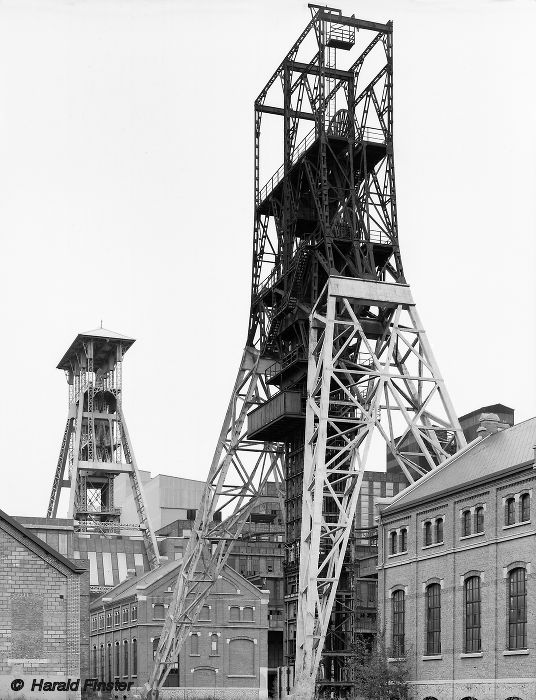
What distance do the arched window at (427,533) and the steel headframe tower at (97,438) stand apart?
54.5 metres

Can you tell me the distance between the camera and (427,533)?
148 ft

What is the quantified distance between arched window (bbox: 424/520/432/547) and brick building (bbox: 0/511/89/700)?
12828 mm

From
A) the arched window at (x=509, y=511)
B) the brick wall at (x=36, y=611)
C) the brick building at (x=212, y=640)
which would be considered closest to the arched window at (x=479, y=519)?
the arched window at (x=509, y=511)

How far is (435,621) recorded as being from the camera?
145 feet

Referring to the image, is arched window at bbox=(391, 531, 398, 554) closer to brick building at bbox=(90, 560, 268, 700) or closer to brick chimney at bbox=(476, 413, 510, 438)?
brick chimney at bbox=(476, 413, 510, 438)

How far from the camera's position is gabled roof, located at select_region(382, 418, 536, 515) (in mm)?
42156

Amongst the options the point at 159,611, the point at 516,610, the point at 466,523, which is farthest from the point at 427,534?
the point at 159,611

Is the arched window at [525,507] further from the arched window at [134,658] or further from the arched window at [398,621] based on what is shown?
the arched window at [134,658]

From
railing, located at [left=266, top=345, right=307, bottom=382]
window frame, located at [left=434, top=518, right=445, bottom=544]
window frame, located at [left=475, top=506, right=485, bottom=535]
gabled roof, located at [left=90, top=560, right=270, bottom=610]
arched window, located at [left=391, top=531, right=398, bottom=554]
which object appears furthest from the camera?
gabled roof, located at [left=90, top=560, right=270, bottom=610]

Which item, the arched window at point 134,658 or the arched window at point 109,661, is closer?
the arched window at point 134,658

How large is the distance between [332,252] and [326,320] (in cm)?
397

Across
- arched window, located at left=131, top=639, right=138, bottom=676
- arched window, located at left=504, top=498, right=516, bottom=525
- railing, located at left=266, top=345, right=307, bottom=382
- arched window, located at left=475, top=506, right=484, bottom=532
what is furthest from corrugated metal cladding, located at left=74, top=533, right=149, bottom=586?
arched window, located at left=504, top=498, right=516, bottom=525

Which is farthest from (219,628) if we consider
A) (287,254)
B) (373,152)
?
(373,152)

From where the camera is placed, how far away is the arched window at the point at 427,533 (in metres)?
45.0
